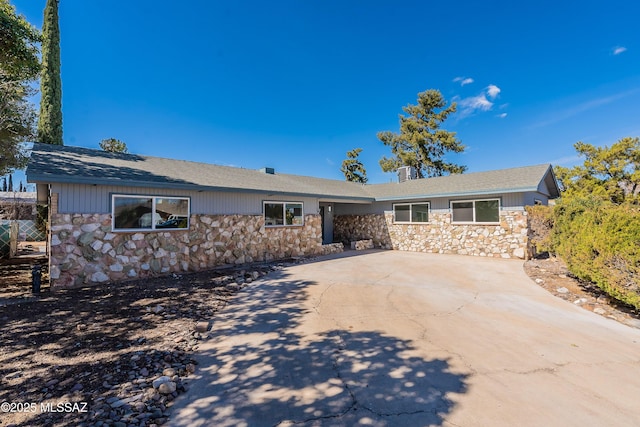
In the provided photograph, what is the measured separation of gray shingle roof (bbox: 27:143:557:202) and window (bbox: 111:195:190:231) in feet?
1.89

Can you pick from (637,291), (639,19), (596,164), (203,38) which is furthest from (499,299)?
(596,164)

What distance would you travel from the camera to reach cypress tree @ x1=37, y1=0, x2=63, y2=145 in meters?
13.0

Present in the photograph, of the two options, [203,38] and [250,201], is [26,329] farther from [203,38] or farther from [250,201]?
[203,38]

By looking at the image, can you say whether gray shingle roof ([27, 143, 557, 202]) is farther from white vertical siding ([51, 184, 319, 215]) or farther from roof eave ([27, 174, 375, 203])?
white vertical siding ([51, 184, 319, 215])

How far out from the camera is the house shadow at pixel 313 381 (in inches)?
93.6

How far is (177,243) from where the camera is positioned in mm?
8391

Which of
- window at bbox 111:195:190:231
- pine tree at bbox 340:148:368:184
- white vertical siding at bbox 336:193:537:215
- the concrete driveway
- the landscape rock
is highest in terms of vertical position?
pine tree at bbox 340:148:368:184

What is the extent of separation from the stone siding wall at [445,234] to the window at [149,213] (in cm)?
1022

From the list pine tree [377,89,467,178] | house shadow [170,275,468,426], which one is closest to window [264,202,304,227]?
house shadow [170,275,468,426]

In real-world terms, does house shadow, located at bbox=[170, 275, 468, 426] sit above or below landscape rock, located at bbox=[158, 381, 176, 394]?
below

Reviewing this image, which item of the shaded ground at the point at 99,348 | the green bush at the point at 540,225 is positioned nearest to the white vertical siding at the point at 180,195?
the shaded ground at the point at 99,348

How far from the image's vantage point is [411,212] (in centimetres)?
1416

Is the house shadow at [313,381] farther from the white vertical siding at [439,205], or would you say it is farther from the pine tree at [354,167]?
the pine tree at [354,167]

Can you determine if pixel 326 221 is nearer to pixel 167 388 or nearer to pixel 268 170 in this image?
pixel 268 170
